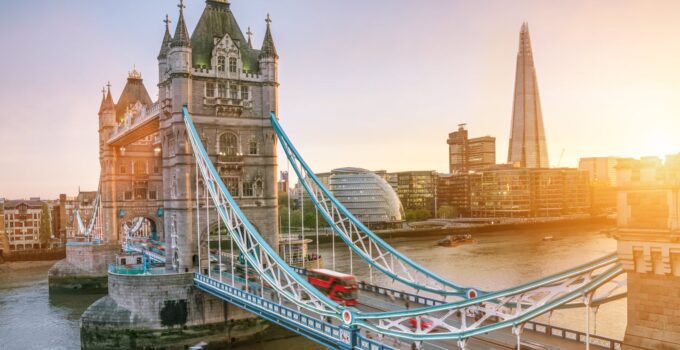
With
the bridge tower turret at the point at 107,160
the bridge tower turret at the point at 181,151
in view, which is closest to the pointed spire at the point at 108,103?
the bridge tower turret at the point at 107,160

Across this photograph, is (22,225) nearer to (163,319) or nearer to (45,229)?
(45,229)

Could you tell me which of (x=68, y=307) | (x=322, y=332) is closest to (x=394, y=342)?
(x=322, y=332)

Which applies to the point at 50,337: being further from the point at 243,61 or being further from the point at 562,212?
the point at 562,212

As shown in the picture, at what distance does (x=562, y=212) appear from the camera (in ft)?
604

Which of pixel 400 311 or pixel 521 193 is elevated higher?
pixel 521 193

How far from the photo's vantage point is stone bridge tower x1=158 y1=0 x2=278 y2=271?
122ft

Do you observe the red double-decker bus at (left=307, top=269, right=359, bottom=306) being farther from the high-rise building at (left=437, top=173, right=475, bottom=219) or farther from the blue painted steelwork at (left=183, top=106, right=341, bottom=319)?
the high-rise building at (left=437, top=173, right=475, bottom=219)

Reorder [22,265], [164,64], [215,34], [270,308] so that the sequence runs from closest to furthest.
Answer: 1. [270,308]
2. [215,34]
3. [164,64]
4. [22,265]

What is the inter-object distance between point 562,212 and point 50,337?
17039 cm

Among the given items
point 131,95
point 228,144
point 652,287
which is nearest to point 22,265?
point 131,95

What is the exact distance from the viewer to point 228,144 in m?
38.9

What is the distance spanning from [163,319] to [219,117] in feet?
43.6

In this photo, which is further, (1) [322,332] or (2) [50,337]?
(2) [50,337]

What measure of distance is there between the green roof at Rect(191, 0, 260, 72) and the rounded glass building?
92.5 meters
